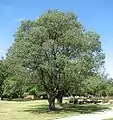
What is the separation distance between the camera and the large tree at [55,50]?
46562mm

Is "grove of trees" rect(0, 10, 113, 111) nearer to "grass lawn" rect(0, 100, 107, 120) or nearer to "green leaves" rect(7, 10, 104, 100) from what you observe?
"green leaves" rect(7, 10, 104, 100)

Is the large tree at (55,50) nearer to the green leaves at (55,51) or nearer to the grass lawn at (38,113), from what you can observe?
the green leaves at (55,51)

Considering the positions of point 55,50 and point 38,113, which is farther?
point 55,50

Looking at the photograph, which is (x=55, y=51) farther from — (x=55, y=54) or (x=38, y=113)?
(x=38, y=113)

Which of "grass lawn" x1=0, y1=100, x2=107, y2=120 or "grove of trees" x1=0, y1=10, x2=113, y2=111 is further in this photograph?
"grove of trees" x1=0, y1=10, x2=113, y2=111

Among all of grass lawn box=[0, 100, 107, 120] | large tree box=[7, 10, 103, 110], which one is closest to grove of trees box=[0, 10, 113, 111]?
large tree box=[7, 10, 103, 110]

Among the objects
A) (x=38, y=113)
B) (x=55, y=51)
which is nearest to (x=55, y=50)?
(x=55, y=51)

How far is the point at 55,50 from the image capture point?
48.5 meters

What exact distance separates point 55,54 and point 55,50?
0.54m

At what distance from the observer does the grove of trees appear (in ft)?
153

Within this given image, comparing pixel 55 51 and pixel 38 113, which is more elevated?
pixel 55 51

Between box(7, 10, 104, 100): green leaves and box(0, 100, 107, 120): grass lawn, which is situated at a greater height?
box(7, 10, 104, 100): green leaves

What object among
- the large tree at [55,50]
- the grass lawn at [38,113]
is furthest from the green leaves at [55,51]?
the grass lawn at [38,113]

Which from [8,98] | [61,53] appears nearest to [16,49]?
[61,53]
